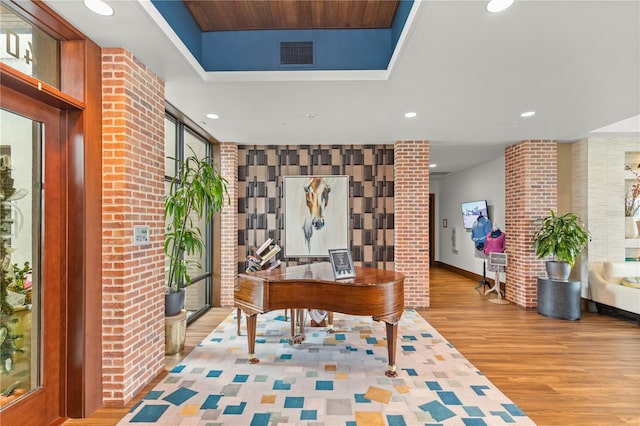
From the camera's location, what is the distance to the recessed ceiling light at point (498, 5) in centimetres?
189

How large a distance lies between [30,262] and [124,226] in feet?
1.87

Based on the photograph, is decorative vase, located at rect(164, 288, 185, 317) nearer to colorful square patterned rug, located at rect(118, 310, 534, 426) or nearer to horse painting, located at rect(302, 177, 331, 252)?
colorful square patterned rug, located at rect(118, 310, 534, 426)

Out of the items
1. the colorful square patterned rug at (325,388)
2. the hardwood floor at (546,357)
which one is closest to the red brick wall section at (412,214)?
the hardwood floor at (546,357)

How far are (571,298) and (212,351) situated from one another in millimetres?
4805

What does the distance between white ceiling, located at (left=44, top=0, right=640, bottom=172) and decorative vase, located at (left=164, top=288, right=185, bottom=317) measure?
6.82ft

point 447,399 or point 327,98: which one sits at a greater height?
point 327,98

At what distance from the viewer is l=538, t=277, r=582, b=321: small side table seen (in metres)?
4.58

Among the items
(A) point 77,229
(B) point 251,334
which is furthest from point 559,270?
(A) point 77,229

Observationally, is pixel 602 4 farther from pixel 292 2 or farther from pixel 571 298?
pixel 571 298

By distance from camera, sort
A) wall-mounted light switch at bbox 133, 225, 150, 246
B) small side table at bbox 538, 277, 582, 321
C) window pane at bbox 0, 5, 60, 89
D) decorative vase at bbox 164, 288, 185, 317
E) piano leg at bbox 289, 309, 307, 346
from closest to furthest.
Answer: window pane at bbox 0, 5, 60, 89 < wall-mounted light switch at bbox 133, 225, 150, 246 < decorative vase at bbox 164, 288, 185, 317 < piano leg at bbox 289, 309, 307, 346 < small side table at bbox 538, 277, 582, 321

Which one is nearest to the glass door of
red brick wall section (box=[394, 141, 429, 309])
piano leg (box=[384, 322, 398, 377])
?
piano leg (box=[384, 322, 398, 377])

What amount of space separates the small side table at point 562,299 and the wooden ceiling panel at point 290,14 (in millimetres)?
4247

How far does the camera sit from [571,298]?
459 centimetres

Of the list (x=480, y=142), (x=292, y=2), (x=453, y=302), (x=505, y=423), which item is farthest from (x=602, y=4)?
(x=453, y=302)
